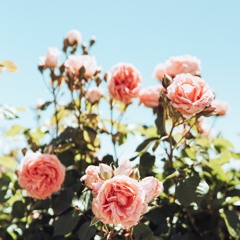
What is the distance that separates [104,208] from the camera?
99cm

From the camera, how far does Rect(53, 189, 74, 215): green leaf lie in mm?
1553

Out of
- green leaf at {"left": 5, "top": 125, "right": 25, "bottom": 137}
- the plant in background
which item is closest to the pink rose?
the plant in background

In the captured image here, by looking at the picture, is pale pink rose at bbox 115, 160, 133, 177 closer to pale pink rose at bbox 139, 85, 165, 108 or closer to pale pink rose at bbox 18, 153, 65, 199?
pale pink rose at bbox 18, 153, 65, 199

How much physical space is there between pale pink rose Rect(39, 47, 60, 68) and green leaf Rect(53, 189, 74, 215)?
1.57 feet

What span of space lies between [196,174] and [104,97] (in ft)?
1.72

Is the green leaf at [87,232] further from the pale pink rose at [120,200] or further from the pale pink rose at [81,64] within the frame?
the pale pink rose at [81,64]

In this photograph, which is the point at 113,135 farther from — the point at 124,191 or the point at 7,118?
the point at 124,191

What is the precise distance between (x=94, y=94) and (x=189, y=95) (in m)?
0.60

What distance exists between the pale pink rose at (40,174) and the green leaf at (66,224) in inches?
4.7

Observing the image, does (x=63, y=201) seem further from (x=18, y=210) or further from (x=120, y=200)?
(x=120, y=200)

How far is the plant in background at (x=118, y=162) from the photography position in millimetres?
1362

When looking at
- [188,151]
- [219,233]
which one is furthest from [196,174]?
[219,233]

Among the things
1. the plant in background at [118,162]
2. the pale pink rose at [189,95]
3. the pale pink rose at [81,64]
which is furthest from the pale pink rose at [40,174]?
the pale pink rose at [189,95]

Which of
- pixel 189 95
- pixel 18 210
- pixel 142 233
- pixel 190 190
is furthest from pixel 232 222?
pixel 18 210
